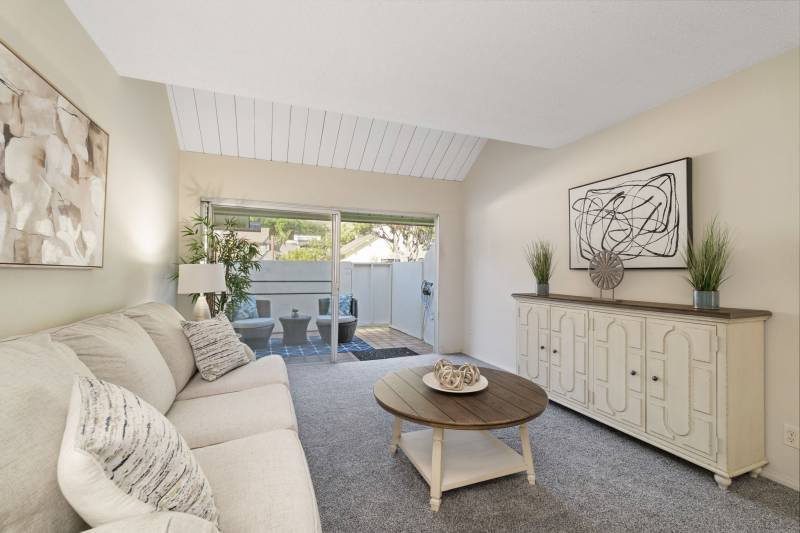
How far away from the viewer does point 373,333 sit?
6703 millimetres

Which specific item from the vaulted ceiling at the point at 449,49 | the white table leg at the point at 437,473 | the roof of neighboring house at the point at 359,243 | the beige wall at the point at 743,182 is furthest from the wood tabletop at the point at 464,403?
the roof of neighboring house at the point at 359,243

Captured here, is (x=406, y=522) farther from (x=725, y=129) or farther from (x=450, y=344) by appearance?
(x=450, y=344)

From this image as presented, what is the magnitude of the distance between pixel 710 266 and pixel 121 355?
10.2 ft

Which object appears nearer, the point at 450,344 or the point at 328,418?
the point at 328,418

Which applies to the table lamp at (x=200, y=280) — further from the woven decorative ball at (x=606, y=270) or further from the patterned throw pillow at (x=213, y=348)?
the woven decorative ball at (x=606, y=270)

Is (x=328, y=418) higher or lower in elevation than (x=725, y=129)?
lower

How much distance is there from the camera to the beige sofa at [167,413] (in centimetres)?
76

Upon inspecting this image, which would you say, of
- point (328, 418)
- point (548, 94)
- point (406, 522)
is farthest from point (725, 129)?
point (328, 418)

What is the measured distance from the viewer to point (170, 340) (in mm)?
2131

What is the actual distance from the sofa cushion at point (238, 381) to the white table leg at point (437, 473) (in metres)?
1.08

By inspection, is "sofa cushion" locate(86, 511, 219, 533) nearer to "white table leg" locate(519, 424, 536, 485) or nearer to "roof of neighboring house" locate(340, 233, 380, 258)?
"white table leg" locate(519, 424, 536, 485)

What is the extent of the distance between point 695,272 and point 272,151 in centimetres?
411

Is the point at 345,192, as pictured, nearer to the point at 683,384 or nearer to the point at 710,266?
the point at 710,266

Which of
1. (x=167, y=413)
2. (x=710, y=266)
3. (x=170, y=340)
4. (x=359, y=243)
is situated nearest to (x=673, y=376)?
(x=710, y=266)
